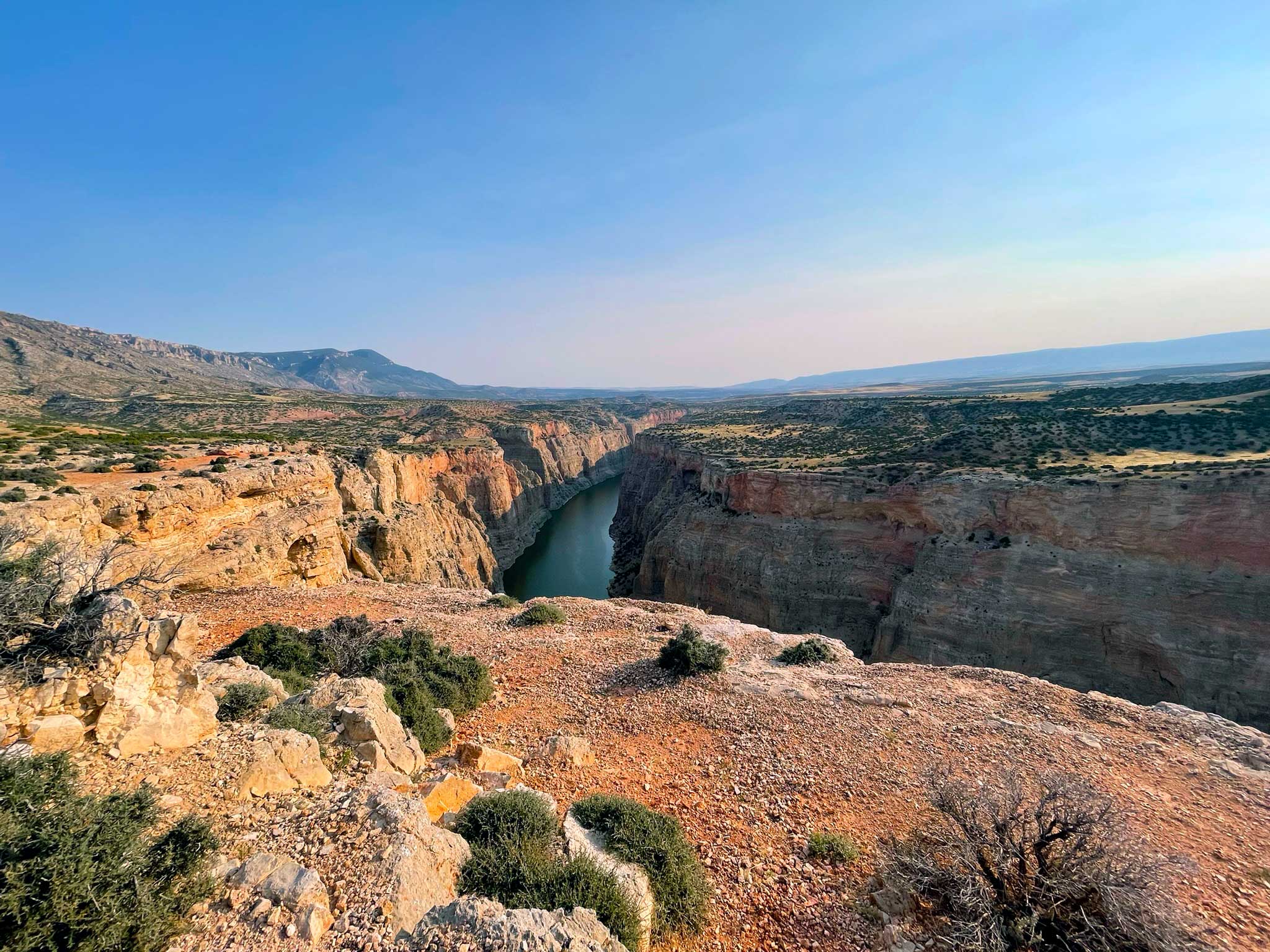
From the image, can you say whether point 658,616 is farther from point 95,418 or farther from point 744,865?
point 95,418

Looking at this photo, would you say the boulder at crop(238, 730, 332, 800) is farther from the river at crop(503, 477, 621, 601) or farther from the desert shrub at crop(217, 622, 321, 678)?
the river at crop(503, 477, 621, 601)

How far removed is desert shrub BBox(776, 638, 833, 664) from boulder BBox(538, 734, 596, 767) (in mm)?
5292

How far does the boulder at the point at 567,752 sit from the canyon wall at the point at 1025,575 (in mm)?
16323

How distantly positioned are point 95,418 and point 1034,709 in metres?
52.7

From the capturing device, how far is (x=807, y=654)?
35.2 ft

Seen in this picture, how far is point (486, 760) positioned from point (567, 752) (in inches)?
43.8

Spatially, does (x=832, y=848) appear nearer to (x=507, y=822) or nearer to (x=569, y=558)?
(x=507, y=822)

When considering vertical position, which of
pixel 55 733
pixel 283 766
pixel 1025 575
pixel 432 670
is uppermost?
pixel 55 733

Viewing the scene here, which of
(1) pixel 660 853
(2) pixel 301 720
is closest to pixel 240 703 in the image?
(2) pixel 301 720

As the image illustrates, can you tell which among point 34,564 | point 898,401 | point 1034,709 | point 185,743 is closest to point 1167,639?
point 1034,709

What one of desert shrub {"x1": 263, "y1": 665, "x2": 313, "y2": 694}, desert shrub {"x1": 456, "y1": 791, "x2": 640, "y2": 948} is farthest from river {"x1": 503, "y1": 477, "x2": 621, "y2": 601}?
desert shrub {"x1": 456, "y1": 791, "x2": 640, "y2": 948}

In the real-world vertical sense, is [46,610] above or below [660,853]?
above

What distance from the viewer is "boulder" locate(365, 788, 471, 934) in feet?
12.1

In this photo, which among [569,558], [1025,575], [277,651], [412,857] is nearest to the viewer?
[412,857]
